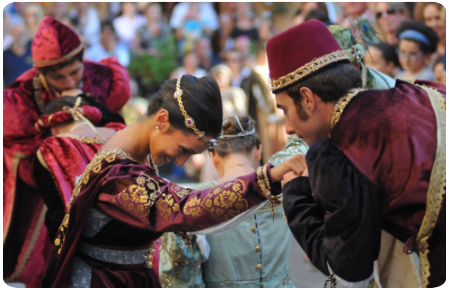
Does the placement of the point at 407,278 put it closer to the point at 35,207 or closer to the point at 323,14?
the point at 35,207

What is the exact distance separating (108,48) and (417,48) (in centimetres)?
586

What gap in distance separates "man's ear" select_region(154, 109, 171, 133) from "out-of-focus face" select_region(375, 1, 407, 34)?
4.13 meters

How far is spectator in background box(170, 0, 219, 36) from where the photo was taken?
31.8 feet

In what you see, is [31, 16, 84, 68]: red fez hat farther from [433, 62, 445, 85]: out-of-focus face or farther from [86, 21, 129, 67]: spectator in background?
[86, 21, 129, 67]: spectator in background

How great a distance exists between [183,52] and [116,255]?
284 inches

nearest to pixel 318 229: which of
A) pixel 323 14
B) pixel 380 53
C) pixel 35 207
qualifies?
pixel 35 207

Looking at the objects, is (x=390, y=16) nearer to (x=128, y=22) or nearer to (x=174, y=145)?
(x=174, y=145)

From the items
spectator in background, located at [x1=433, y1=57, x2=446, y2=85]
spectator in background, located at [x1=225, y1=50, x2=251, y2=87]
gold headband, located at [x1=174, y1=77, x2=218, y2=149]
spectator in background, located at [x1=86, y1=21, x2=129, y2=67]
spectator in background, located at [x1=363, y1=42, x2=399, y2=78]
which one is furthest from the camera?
spectator in background, located at [x1=86, y1=21, x2=129, y2=67]

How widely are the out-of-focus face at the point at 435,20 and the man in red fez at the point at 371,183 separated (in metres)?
3.94

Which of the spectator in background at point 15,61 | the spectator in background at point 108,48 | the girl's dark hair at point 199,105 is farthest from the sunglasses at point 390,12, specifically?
the spectator in background at point 15,61

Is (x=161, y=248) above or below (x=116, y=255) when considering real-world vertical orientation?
below

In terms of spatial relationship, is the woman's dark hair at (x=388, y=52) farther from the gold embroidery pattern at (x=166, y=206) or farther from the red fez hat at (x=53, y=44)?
the gold embroidery pattern at (x=166, y=206)

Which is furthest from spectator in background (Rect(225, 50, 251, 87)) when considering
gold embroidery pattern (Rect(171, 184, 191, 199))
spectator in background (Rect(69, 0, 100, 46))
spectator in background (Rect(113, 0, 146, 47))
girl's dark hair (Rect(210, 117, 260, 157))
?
gold embroidery pattern (Rect(171, 184, 191, 199))

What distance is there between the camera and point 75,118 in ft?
9.56
